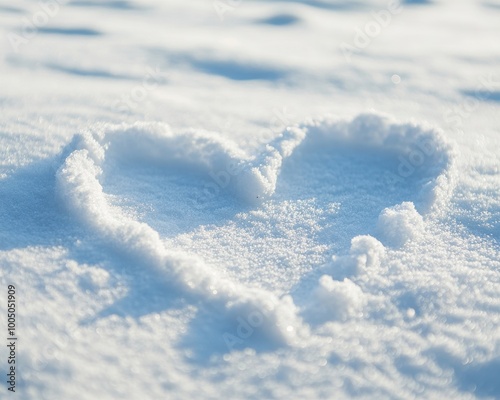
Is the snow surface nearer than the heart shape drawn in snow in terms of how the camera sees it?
Yes

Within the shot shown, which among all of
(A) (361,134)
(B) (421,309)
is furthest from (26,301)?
(A) (361,134)

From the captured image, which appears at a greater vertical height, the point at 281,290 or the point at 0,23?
the point at 0,23

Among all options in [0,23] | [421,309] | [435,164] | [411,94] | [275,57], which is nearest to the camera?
[421,309]

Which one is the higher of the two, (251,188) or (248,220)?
(251,188)

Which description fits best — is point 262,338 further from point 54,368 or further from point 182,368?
point 54,368

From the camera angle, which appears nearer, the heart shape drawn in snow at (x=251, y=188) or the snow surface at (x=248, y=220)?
the snow surface at (x=248, y=220)

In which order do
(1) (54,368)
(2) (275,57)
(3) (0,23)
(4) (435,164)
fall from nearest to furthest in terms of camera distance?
(1) (54,368) → (4) (435,164) → (2) (275,57) → (3) (0,23)
